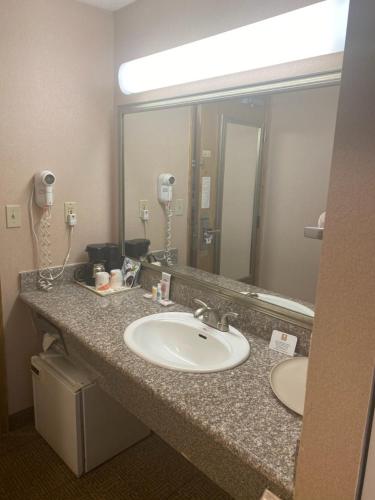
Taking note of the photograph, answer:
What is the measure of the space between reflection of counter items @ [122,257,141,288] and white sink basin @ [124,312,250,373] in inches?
17.6

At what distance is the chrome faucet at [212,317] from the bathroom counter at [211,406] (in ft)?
0.37

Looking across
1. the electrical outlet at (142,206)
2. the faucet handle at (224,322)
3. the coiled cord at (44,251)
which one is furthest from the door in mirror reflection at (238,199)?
the coiled cord at (44,251)

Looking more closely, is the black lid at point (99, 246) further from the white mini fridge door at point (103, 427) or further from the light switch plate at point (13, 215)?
the white mini fridge door at point (103, 427)

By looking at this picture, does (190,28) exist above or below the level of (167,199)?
above

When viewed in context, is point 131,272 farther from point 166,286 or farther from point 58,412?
point 58,412

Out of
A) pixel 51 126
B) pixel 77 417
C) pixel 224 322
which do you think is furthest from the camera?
pixel 51 126

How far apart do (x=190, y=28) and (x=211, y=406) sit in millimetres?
1554

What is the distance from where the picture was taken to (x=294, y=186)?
1.41 meters

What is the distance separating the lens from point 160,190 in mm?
2014

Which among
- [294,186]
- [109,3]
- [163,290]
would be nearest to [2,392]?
[163,290]

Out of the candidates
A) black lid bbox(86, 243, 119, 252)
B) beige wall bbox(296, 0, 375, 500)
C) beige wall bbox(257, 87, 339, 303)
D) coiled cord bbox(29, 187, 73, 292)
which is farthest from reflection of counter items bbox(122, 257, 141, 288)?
beige wall bbox(296, 0, 375, 500)

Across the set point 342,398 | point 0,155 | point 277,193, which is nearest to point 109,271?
point 0,155

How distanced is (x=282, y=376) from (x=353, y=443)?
67 cm

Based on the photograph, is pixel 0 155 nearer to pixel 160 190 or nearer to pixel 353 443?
pixel 160 190
